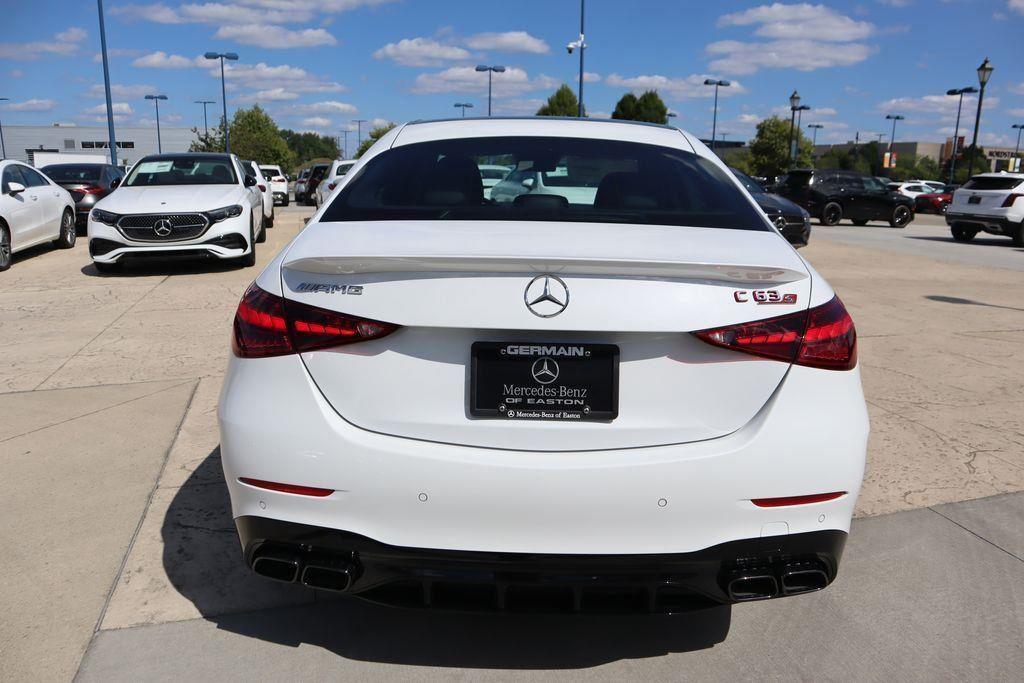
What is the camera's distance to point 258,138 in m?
91.1

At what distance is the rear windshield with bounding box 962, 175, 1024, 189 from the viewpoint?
2003 centimetres

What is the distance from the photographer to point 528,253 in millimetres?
2242

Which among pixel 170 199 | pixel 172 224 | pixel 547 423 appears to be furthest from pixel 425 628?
pixel 170 199

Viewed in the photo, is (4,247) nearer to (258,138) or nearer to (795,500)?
(795,500)

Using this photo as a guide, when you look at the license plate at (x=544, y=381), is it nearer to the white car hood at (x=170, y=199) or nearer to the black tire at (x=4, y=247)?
the white car hood at (x=170, y=199)

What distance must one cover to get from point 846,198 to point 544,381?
87.1 ft

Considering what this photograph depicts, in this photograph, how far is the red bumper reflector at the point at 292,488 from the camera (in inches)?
90.5

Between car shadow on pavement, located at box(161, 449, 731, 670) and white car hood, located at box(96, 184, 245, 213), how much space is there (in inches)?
334

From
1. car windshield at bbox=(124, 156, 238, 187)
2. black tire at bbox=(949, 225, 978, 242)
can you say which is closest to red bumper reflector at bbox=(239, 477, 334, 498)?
car windshield at bbox=(124, 156, 238, 187)

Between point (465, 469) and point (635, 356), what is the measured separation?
1.74 feet

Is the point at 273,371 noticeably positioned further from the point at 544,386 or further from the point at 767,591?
the point at 767,591

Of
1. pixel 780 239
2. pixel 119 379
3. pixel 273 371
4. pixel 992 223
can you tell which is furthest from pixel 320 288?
pixel 992 223

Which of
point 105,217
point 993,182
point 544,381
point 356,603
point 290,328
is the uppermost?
point 993,182

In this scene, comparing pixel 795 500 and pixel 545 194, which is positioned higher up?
pixel 545 194
